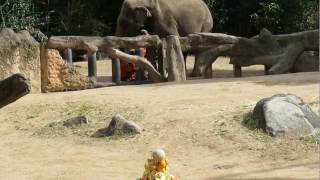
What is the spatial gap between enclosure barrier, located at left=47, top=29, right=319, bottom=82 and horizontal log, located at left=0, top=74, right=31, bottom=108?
8.39m

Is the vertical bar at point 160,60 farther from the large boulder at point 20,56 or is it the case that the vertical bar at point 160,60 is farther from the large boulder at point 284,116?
the large boulder at point 284,116

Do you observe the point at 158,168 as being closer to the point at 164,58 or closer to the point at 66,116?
the point at 66,116

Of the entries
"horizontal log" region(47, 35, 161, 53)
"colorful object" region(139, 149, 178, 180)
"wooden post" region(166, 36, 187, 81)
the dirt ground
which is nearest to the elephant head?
"horizontal log" region(47, 35, 161, 53)

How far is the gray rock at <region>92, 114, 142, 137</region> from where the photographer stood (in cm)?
851

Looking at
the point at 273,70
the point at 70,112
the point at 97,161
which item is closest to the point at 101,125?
the point at 70,112

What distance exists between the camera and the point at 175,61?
42.0 feet

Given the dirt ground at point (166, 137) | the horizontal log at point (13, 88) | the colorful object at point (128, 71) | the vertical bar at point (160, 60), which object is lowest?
the dirt ground at point (166, 137)

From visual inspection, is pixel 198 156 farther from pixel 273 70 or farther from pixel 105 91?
pixel 273 70

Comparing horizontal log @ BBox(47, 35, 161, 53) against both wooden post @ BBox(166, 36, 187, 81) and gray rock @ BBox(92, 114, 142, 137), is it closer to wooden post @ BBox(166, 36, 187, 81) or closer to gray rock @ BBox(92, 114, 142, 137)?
wooden post @ BBox(166, 36, 187, 81)

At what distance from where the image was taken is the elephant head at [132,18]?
1574 cm

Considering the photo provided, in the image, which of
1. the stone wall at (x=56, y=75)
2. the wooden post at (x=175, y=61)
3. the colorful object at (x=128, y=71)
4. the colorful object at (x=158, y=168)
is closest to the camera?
the colorful object at (x=158, y=168)

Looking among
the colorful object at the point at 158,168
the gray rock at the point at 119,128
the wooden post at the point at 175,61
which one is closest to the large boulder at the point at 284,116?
the gray rock at the point at 119,128

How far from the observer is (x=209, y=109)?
9.07 metres

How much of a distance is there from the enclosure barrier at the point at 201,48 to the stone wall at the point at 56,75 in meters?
0.23
